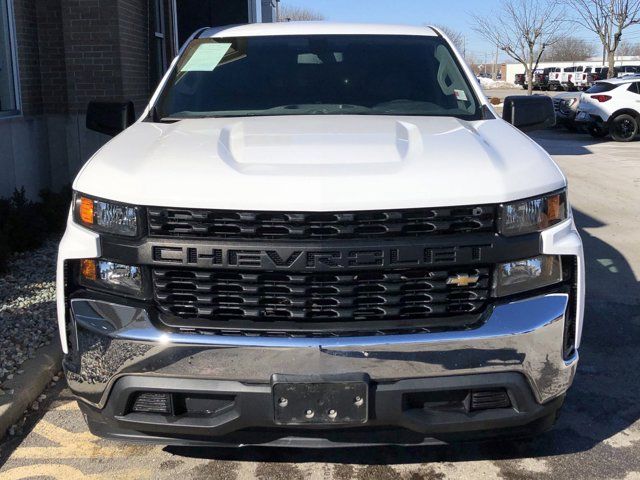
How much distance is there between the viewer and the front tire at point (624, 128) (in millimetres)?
19094

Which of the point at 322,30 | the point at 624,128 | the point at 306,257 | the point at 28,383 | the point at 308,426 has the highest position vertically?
the point at 322,30

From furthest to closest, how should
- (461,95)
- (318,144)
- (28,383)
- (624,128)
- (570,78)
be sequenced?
(570,78), (624,128), (461,95), (28,383), (318,144)

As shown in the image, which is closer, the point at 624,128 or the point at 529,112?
the point at 529,112

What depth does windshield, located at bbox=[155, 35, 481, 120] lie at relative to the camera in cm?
405

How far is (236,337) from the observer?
258cm

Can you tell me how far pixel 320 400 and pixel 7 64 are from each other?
664 cm

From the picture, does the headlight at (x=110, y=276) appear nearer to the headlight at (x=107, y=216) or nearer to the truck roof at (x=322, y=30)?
the headlight at (x=107, y=216)

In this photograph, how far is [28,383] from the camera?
12.7 feet

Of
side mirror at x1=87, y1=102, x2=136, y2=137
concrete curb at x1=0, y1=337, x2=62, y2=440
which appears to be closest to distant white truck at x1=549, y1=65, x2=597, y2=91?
side mirror at x1=87, y1=102, x2=136, y2=137

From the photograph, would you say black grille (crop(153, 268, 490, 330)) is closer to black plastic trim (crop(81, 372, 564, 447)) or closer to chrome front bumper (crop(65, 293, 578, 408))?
chrome front bumper (crop(65, 293, 578, 408))

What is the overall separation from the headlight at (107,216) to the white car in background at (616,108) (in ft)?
61.0

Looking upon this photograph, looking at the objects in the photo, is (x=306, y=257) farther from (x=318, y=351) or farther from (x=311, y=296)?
(x=318, y=351)

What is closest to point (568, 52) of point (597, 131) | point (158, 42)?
point (597, 131)

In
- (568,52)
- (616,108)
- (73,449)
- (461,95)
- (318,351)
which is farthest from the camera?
(568,52)
